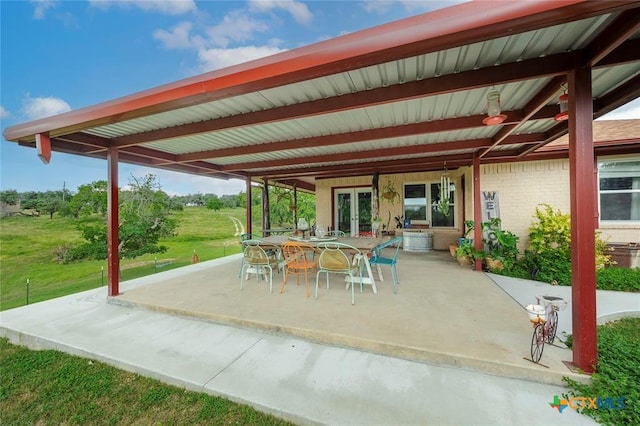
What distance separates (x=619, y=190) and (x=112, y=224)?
31.7 ft

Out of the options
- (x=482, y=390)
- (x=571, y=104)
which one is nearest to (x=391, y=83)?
(x=571, y=104)

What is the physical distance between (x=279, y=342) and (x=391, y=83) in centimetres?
278

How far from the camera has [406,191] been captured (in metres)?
8.20

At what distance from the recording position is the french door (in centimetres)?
880

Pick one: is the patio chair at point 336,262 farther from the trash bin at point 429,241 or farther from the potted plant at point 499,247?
the trash bin at point 429,241

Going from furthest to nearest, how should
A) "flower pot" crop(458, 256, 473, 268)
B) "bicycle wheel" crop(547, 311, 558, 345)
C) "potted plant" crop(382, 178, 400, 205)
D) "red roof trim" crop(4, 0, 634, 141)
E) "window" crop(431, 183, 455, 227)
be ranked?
"window" crop(431, 183, 455, 227) → "potted plant" crop(382, 178, 400, 205) → "flower pot" crop(458, 256, 473, 268) → "bicycle wheel" crop(547, 311, 558, 345) → "red roof trim" crop(4, 0, 634, 141)

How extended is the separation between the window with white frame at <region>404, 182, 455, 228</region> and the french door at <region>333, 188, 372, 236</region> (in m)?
1.33

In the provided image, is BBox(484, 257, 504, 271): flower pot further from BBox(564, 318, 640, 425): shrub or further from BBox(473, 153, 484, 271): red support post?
BBox(564, 318, 640, 425): shrub

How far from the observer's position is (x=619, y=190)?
5.24m

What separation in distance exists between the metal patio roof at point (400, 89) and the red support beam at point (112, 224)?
237mm

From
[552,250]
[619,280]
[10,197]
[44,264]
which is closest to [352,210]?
[552,250]

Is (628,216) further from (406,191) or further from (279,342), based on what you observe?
(279,342)

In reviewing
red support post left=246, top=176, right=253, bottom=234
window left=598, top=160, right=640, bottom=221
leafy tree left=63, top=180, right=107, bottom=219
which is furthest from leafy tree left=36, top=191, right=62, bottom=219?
window left=598, top=160, right=640, bottom=221

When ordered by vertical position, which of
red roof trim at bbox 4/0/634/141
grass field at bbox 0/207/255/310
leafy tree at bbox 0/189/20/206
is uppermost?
red roof trim at bbox 4/0/634/141
